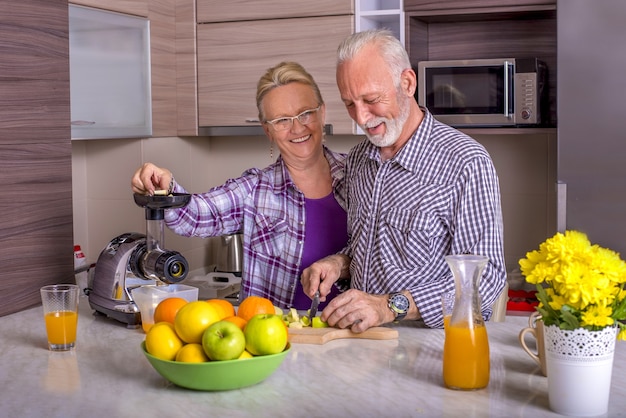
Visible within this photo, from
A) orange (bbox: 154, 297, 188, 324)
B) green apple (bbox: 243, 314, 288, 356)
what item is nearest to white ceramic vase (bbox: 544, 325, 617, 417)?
green apple (bbox: 243, 314, 288, 356)

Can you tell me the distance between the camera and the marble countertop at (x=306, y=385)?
1.46 meters

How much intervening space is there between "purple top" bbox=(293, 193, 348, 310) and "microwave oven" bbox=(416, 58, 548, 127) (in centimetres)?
104

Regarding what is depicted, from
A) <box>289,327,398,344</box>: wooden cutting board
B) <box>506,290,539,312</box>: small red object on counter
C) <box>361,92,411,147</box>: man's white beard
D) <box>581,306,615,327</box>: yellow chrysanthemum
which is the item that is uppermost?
<box>361,92,411,147</box>: man's white beard

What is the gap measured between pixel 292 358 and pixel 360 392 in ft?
0.81

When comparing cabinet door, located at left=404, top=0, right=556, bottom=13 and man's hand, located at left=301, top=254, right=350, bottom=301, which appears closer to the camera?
man's hand, located at left=301, top=254, right=350, bottom=301

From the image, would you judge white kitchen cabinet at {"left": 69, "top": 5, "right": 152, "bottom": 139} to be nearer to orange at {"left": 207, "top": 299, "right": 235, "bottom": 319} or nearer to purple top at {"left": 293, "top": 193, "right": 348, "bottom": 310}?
purple top at {"left": 293, "top": 193, "right": 348, "bottom": 310}

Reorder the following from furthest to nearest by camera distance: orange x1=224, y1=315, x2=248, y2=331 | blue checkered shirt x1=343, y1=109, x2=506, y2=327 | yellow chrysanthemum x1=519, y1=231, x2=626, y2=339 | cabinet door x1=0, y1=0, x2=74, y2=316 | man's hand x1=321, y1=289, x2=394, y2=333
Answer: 1. cabinet door x1=0, y1=0, x2=74, y2=316
2. blue checkered shirt x1=343, y1=109, x2=506, y2=327
3. man's hand x1=321, y1=289, x2=394, y2=333
4. orange x1=224, y1=315, x2=248, y2=331
5. yellow chrysanthemum x1=519, y1=231, x2=626, y2=339

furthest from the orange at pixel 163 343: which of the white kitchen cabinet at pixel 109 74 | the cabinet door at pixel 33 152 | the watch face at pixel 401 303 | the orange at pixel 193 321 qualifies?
the white kitchen cabinet at pixel 109 74

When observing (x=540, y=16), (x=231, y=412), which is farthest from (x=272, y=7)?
(x=231, y=412)

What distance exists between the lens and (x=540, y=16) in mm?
3473

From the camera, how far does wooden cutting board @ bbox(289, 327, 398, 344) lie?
186 cm

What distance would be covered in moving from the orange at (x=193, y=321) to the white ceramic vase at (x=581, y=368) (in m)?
0.59

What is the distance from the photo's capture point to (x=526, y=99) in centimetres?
325

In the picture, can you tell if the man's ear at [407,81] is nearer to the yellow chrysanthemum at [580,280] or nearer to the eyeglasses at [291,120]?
the eyeglasses at [291,120]
